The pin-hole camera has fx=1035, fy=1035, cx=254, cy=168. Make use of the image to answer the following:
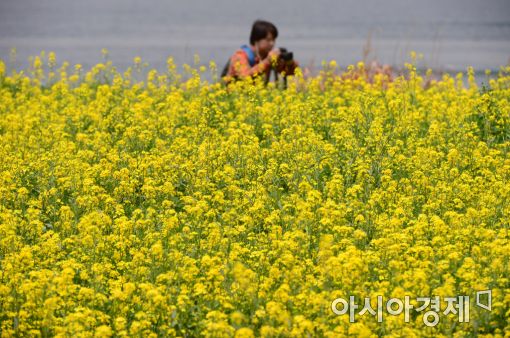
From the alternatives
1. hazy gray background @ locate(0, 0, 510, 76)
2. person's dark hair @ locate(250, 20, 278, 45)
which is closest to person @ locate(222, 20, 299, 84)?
person's dark hair @ locate(250, 20, 278, 45)

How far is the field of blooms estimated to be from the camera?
257 inches

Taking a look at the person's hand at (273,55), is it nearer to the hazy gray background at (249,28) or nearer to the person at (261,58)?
the person at (261,58)

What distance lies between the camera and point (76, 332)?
6215 mm

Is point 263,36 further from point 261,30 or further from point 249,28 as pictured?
point 249,28

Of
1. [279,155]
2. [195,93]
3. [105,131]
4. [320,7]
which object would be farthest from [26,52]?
[320,7]

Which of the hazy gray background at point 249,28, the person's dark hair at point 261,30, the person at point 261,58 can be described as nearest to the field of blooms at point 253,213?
the person at point 261,58

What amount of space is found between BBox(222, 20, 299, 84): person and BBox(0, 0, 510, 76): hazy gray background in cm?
275

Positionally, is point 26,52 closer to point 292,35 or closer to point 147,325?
point 292,35

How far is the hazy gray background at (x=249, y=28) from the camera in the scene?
85.8 feet

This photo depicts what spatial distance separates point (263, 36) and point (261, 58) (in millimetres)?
368

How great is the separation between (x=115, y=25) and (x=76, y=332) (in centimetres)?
3138

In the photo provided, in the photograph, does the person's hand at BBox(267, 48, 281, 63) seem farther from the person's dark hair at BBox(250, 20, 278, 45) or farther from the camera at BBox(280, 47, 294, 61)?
the person's dark hair at BBox(250, 20, 278, 45)

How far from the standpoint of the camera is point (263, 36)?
45.7ft
